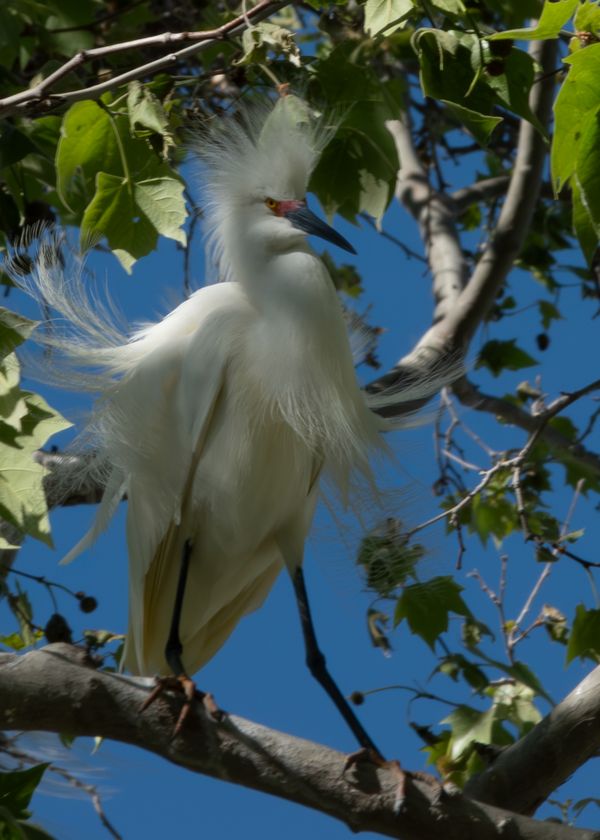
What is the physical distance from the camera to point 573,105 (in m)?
1.53

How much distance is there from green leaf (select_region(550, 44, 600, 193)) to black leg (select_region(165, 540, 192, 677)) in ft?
4.86

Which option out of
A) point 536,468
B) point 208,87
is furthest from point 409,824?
point 208,87

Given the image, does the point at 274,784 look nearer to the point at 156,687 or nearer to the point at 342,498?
the point at 156,687

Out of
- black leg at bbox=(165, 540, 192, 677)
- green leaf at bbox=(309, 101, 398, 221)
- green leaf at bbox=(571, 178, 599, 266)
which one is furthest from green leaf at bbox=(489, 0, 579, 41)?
black leg at bbox=(165, 540, 192, 677)

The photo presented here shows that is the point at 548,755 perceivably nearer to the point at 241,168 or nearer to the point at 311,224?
the point at 311,224

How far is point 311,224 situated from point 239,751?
1.23 m

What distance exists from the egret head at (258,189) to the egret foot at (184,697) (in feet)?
3.33

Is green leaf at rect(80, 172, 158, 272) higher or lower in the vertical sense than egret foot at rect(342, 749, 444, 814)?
higher

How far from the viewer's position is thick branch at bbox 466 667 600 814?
1.93 meters

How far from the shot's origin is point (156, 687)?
1.88 meters

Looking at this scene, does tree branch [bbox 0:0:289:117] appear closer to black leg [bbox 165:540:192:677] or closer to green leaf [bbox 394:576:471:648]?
black leg [bbox 165:540:192:677]

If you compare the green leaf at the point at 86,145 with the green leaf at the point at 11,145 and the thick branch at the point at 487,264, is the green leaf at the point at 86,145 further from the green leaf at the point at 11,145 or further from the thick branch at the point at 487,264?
the thick branch at the point at 487,264

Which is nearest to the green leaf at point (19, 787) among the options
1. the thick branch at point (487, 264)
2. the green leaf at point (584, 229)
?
the green leaf at point (584, 229)

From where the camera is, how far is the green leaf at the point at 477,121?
6.02ft
